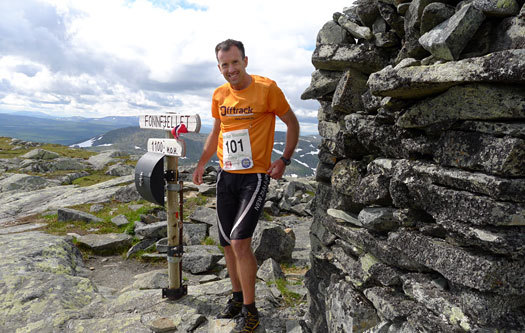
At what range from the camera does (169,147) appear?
24.7 ft

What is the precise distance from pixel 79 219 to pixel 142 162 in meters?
11.4

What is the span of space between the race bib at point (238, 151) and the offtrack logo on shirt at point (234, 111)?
1.00 feet

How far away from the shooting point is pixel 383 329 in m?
4.79

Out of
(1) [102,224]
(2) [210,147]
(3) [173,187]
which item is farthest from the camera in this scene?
(1) [102,224]

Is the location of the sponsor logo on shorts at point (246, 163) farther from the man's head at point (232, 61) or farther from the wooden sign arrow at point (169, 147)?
the wooden sign arrow at point (169, 147)

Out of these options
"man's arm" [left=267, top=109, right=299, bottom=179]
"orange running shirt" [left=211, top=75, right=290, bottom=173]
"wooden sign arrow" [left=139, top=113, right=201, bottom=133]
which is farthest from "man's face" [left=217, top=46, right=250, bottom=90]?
"wooden sign arrow" [left=139, top=113, right=201, bottom=133]

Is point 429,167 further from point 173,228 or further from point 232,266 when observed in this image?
point 173,228

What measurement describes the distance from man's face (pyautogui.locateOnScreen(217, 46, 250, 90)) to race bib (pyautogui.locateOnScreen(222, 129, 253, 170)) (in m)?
0.92

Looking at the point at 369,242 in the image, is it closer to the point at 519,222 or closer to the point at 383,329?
the point at 383,329

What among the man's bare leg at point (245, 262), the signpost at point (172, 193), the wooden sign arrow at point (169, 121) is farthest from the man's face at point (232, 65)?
the man's bare leg at point (245, 262)

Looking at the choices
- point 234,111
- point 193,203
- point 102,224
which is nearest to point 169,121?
point 234,111

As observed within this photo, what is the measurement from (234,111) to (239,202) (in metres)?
1.66

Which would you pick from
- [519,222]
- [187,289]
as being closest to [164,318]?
[187,289]

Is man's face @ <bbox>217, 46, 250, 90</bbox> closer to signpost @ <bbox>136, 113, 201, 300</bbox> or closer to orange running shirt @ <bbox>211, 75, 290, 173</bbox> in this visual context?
orange running shirt @ <bbox>211, 75, 290, 173</bbox>
